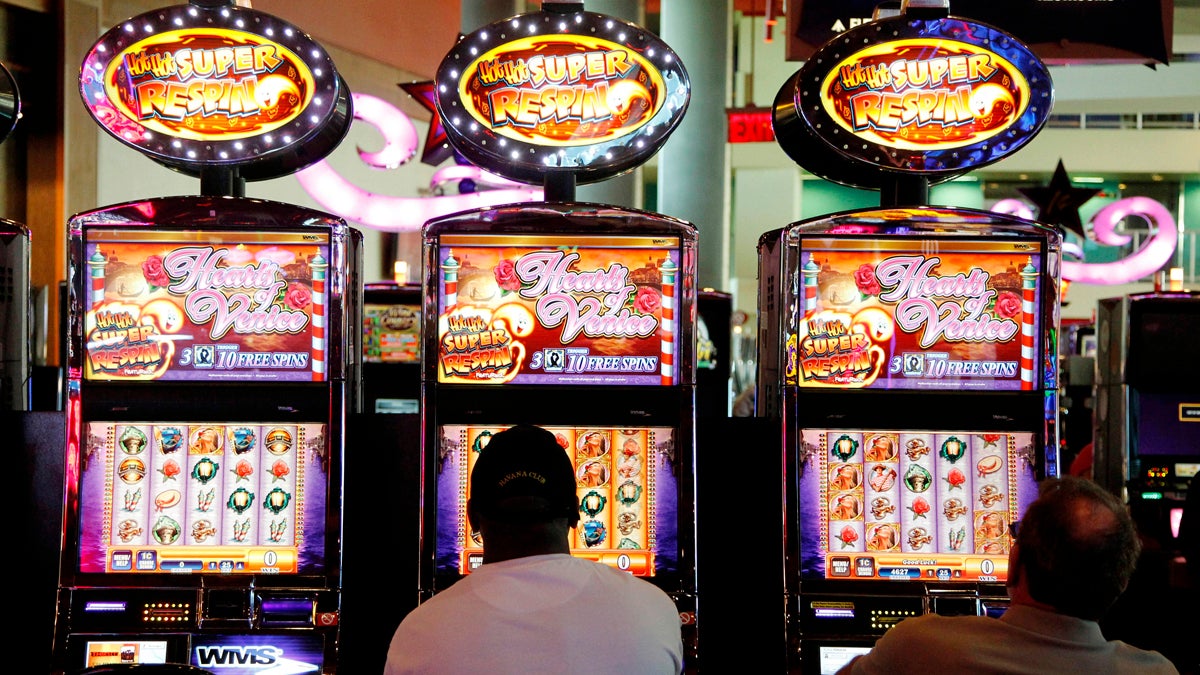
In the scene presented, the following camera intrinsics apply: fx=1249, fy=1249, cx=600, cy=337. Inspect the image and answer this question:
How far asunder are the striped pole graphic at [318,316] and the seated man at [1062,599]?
2308 millimetres

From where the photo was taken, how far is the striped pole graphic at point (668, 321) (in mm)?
4074

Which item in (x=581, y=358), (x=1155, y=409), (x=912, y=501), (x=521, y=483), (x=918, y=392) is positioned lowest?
(x=912, y=501)

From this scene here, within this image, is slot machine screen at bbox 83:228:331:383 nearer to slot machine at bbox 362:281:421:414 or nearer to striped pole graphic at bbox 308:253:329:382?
striped pole graphic at bbox 308:253:329:382

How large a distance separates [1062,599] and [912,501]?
175 centimetres

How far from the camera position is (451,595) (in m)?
2.46

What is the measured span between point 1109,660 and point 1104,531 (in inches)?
10.3

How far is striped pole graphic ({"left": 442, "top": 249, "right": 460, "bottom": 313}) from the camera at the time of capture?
409cm

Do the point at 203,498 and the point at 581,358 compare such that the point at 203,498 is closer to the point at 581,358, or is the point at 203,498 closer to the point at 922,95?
the point at 581,358

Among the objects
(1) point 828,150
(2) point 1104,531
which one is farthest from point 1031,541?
(1) point 828,150

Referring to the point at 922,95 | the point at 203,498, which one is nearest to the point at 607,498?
the point at 203,498

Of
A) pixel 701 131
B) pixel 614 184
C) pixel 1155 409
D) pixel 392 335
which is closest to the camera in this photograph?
pixel 1155 409

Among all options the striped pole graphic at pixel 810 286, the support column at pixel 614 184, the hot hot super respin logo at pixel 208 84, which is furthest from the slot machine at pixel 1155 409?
the hot hot super respin logo at pixel 208 84

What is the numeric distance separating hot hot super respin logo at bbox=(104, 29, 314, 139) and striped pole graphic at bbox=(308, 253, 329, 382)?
555 millimetres

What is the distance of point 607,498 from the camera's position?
4062mm
